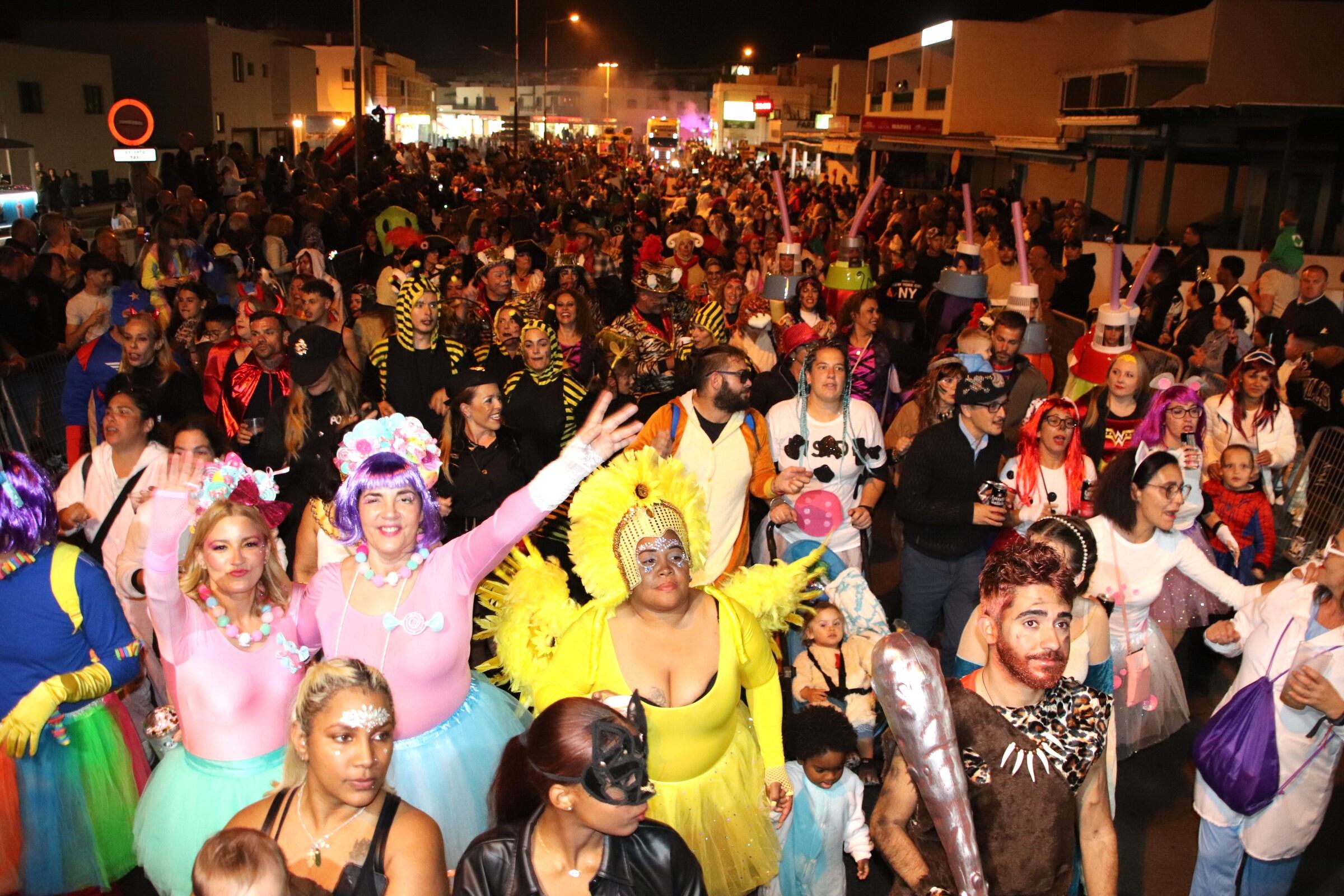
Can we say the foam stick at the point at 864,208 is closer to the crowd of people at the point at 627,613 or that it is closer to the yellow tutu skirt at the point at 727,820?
the crowd of people at the point at 627,613

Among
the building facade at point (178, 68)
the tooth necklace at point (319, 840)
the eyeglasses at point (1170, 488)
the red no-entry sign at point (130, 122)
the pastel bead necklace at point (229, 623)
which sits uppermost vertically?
the building facade at point (178, 68)

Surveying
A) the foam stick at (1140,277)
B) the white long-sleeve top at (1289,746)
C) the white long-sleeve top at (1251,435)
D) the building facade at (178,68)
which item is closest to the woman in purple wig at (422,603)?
the white long-sleeve top at (1289,746)

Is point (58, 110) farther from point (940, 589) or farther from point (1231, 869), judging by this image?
point (1231, 869)

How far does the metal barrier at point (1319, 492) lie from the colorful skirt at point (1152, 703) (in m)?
2.86

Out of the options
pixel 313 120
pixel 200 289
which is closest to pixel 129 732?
pixel 200 289

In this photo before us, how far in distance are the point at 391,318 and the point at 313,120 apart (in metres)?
45.5

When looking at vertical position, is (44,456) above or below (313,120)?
below

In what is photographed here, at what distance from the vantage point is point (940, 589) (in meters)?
5.58

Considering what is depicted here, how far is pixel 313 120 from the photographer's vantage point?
1969 inches

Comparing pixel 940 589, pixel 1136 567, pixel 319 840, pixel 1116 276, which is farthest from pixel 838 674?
pixel 1116 276

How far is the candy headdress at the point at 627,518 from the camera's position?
3.60 m

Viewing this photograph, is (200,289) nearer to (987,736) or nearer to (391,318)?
(391,318)

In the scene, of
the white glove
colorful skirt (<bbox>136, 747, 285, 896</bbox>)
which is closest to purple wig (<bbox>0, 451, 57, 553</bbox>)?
colorful skirt (<bbox>136, 747, 285, 896</bbox>)

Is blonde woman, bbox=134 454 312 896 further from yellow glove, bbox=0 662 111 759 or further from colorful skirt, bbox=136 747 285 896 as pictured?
yellow glove, bbox=0 662 111 759
